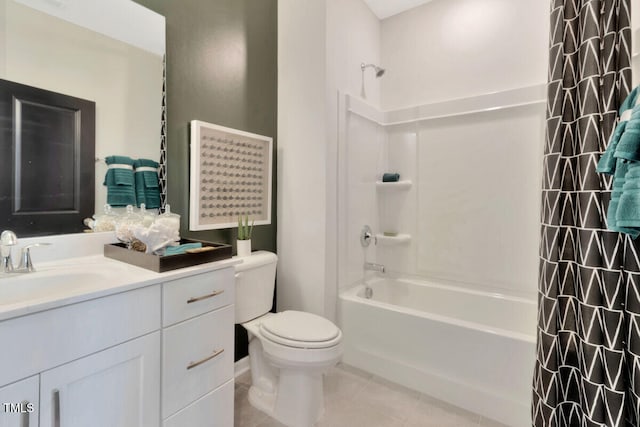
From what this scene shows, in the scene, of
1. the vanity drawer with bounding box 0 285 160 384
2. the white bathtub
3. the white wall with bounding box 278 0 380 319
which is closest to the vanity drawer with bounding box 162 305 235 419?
the vanity drawer with bounding box 0 285 160 384

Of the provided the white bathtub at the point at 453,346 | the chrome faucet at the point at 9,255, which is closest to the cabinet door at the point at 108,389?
the chrome faucet at the point at 9,255

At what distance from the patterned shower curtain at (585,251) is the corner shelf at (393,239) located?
1265mm

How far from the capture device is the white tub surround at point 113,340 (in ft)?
2.56

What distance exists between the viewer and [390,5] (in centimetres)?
249

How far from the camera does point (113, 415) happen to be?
3.08 ft

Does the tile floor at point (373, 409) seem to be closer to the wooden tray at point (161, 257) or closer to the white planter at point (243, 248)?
the white planter at point (243, 248)

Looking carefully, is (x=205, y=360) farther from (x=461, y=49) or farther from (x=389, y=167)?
(x=461, y=49)

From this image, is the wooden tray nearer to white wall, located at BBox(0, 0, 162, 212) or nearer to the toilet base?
white wall, located at BBox(0, 0, 162, 212)

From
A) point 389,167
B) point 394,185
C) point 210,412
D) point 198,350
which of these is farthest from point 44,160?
point 389,167

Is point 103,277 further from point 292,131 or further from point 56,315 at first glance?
point 292,131

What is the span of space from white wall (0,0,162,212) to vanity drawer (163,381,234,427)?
3.11 ft

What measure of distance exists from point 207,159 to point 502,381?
2.02 meters

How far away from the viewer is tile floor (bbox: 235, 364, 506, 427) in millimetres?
1541

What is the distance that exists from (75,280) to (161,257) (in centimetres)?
33
